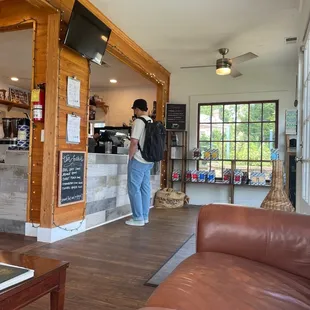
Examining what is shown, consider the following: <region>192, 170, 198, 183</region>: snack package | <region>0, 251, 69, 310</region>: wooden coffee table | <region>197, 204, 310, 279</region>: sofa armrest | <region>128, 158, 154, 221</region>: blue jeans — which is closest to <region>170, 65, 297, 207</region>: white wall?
<region>192, 170, 198, 183</region>: snack package

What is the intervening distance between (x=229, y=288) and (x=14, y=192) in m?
2.89

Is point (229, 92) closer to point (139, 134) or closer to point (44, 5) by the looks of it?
point (139, 134)

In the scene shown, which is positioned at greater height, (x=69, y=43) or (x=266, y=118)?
(x=69, y=43)

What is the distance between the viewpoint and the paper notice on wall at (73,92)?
336 cm

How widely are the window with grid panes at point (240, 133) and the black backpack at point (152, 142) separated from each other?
2489mm

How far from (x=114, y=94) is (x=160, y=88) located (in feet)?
6.19

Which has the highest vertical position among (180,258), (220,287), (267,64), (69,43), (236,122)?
(267,64)

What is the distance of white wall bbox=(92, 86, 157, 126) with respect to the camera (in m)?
7.42

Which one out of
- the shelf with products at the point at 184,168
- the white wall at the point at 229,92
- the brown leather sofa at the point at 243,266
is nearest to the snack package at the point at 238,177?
the shelf with products at the point at 184,168

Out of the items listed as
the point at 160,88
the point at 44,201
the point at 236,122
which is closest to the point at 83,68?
the point at 44,201

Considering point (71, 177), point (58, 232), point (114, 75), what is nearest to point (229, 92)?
point (114, 75)

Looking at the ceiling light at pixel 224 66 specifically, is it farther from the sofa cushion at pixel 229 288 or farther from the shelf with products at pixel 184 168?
the sofa cushion at pixel 229 288

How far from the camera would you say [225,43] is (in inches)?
188

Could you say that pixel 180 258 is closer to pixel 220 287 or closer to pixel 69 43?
pixel 220 287
